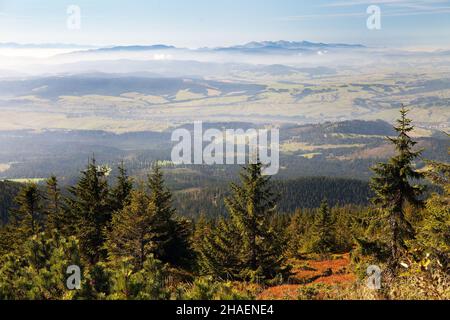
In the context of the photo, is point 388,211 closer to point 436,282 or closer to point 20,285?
point 436,282

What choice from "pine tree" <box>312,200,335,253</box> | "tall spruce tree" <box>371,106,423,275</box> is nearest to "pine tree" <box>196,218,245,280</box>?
"tall spruce tree" <box>371,106,423,275</box>

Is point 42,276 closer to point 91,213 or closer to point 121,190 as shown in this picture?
point 91,213

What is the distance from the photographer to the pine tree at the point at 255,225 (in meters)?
30.0

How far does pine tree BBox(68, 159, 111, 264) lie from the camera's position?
36.7 meters

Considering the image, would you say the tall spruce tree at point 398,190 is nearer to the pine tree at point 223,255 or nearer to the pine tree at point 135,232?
the pine tree at point 223,255

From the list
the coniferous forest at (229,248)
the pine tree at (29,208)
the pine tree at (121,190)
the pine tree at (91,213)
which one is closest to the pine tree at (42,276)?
the coniferous forest at (229,248)

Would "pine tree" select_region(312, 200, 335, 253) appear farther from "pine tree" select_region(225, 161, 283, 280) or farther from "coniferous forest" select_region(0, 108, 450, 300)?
"pine tree" select_region(225, 161, 283, 280)

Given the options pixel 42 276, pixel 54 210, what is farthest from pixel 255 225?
pixel 54 210

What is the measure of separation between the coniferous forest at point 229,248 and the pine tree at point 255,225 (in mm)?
74

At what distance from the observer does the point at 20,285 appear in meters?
14.0

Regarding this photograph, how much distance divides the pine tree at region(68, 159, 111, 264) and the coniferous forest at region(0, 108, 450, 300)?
3.7 inches
